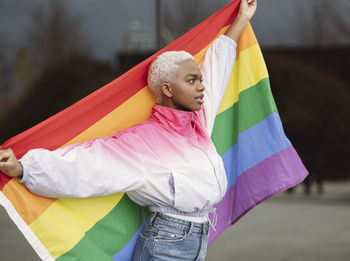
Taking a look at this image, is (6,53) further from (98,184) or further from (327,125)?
(98,184)

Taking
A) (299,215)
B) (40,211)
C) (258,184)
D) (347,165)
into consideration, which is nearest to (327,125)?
(347,165)

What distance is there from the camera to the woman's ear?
2.83m

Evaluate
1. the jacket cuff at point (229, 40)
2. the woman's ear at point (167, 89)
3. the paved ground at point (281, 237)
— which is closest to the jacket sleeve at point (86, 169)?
the woman's ear at point (167, 89)

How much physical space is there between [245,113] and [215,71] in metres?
0.47

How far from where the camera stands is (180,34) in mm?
17688

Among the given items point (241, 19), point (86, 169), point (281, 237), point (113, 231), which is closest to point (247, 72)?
point (241, 19)

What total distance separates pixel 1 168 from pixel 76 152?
321 mm

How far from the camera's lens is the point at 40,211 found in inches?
107

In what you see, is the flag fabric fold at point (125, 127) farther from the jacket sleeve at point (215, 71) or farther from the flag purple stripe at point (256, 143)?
the jacket sleeve at point (215, 71)

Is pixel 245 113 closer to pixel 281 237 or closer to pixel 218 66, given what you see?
pixel 218 66

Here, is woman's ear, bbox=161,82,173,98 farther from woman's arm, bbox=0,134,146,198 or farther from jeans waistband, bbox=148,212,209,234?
jeans waistband, bbox=148,212,209,234

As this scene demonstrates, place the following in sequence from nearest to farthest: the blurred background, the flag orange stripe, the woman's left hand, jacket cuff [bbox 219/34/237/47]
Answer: the flag orange stripe < jacket cuff [bbox 219/34/237/47] < the woman's left hand < the blurred background

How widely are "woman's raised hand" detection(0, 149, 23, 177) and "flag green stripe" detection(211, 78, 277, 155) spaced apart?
132 cm

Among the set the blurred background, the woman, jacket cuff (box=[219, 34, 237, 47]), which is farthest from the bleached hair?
the blurred background
